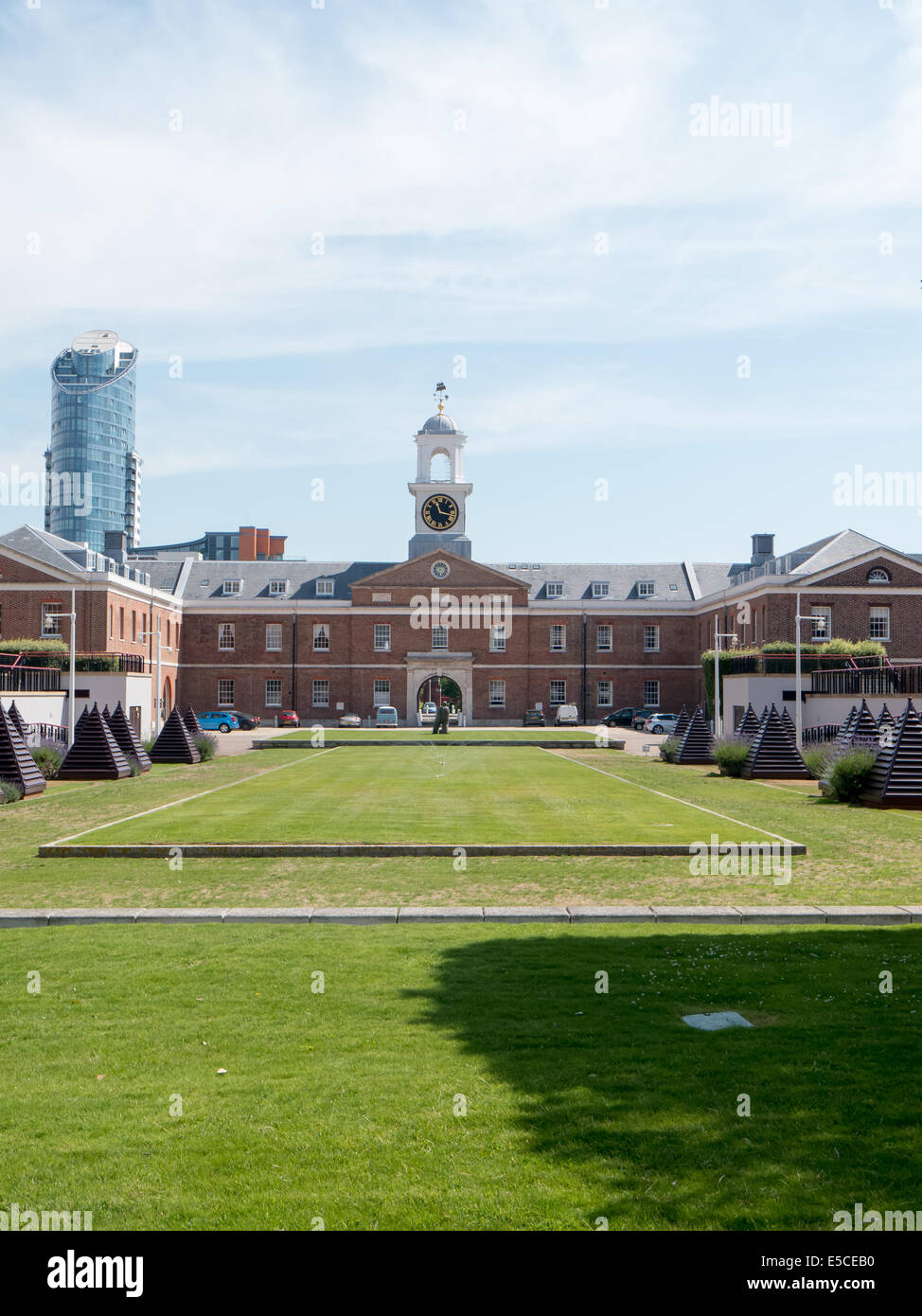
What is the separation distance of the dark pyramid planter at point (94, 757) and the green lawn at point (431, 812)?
4186 mm

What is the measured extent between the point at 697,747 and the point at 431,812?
1819 centimetres

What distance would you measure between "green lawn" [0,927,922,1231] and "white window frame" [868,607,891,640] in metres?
49.6

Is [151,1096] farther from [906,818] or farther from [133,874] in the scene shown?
[906,818]

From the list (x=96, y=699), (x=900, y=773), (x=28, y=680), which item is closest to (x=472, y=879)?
(x=900, y=773)

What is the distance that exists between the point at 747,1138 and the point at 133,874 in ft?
32.0

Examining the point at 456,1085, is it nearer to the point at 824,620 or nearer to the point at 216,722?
the point at 824,620

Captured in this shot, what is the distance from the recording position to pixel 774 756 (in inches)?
1171

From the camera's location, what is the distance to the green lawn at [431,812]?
1599 centimetres

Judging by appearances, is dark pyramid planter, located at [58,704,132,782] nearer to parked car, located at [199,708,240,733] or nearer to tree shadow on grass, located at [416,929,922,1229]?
tree shadow on grass, located at [416,929,922,1229]

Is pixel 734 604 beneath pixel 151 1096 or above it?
above

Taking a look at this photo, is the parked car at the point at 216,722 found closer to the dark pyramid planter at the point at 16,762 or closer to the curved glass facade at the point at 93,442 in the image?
the dark pyramid planter at the point at 16,762

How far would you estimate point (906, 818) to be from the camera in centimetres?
1945

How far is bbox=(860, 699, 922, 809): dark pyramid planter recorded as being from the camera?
21750mm
